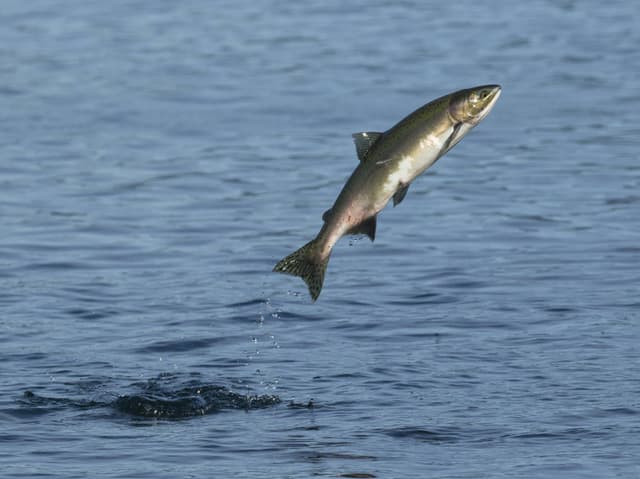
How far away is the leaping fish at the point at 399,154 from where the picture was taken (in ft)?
25.8

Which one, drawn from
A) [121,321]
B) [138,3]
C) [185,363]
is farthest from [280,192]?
[138,3]

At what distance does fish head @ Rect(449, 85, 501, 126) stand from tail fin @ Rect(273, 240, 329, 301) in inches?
41.6

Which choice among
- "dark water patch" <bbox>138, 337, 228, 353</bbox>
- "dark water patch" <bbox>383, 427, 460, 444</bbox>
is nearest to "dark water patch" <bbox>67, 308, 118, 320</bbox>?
"dark water patch" <bbox>138, 337, 228, 353</bbox>

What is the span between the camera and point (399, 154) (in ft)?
26.1

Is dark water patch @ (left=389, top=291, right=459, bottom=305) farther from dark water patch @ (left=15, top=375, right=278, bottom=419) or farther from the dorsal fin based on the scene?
the dorsal fin

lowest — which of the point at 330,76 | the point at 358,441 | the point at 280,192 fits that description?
the point at 358,441

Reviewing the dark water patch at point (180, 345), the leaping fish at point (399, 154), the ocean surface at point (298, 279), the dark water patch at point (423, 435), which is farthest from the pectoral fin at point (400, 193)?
the dark water patch at point (180, 345)

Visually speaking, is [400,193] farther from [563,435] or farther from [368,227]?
[563,435]

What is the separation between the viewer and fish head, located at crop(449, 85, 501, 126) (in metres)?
7.84

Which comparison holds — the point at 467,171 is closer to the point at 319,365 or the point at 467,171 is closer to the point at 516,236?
the point at 516,236

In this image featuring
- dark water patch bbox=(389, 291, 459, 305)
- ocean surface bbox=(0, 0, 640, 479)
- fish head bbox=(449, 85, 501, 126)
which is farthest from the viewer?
dark water patch bbox=(389, 291, 459, 305)

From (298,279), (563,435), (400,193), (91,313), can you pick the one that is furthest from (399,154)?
(298,279)

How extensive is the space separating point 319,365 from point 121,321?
2.28m

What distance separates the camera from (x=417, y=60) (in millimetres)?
27688
